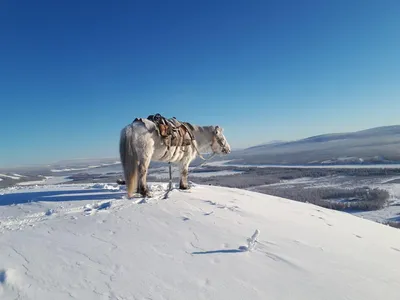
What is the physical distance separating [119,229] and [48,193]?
4.23m

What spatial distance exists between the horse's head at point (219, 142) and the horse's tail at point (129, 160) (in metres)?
4.00

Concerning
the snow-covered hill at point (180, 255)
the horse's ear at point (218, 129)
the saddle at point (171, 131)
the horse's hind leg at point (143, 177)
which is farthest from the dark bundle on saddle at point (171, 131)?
the snow-covered hill at point (180, 255)

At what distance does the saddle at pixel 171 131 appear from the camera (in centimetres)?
771

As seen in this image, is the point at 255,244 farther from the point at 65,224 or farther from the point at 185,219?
the point at 65,224

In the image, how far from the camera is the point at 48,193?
301 inches

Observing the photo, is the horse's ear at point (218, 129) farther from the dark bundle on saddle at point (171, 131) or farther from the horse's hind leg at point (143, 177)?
the horse's hind leg at point (143, 177)

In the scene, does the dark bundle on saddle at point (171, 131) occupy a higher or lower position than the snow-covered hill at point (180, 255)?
higher

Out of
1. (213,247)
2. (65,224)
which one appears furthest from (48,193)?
(213,247)

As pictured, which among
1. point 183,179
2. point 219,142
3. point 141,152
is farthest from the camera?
point 219,142

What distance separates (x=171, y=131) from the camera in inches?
312

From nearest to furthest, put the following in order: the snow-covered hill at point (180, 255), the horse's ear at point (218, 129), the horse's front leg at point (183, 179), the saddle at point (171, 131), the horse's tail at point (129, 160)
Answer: the snow-covered hill at point (180, 255)
the horse's tail at point (129, 160)
the saddle at point (171, 131)
the horse's front leg at point (183, 179)
the horse's ear at point (218, 129)

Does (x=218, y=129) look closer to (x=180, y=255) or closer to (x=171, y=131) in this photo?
(x=171, y=131)

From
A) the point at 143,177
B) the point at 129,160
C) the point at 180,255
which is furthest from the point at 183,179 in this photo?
the point at 180,255

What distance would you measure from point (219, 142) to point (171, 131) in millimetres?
2989
